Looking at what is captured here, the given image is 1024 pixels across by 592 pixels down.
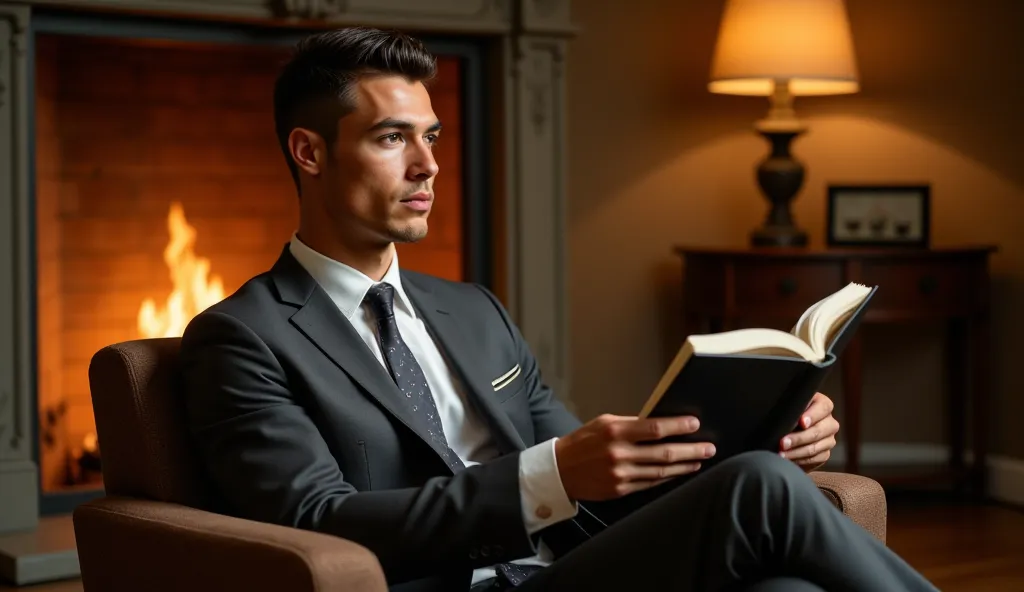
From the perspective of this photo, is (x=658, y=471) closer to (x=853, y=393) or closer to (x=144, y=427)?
(x=144, y=427)

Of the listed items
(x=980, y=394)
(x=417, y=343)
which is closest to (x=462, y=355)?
(x=417, y=343)

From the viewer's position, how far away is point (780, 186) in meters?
3.90

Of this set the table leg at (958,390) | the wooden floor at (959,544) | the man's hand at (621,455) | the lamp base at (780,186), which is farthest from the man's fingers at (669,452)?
the table leg at (958,390)

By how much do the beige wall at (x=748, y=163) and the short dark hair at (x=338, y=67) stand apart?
222 cm

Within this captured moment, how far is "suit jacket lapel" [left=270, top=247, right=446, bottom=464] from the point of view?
5.66ft

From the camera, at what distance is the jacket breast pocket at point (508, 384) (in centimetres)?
193

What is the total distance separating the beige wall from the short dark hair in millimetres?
2217

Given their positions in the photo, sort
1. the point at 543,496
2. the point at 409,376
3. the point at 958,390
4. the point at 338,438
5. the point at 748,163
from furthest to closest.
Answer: the point at 748,163, the point at 958,390, the point at 409,376, the point at 338,438, the point at 543,496

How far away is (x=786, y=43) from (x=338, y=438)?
95.6 inches

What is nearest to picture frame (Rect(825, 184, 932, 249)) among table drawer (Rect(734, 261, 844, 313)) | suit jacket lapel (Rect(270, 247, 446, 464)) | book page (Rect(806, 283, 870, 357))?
table drawer (Rect(734, 261, 844, 313))

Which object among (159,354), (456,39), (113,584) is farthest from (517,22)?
(113,584)

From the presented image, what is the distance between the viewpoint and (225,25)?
11.6 ft

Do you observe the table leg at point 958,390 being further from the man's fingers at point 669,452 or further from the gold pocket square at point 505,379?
the man's fingers at point 669,452

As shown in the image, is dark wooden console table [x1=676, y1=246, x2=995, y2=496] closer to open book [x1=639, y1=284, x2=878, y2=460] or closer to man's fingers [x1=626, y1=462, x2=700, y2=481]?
open book [x1=639, y1=284, x2=878, y2=460]
